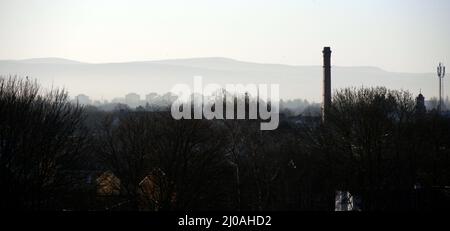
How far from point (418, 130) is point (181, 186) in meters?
15.4

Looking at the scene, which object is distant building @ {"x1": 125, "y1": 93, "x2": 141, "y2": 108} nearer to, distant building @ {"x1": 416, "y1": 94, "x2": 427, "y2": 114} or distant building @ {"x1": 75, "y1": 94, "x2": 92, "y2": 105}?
distant building @ {"x1": 75, "y1": 94, "x2": 92, "y2": 105}

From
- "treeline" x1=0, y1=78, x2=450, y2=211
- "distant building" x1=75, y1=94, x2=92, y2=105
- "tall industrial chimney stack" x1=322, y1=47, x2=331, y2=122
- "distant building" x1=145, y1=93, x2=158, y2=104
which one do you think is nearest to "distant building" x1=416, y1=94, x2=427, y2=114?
"treeline" x1=0, y1=78, x2=450, y2=211

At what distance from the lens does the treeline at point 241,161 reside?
21562 mm

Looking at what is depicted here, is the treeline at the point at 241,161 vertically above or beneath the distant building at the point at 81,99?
beneath

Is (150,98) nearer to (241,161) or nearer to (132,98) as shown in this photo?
(241,161)

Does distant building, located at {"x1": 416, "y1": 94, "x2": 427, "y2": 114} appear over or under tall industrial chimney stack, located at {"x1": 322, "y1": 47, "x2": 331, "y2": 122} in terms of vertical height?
under

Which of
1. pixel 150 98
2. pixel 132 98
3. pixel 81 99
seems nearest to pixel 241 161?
pixel 150 98

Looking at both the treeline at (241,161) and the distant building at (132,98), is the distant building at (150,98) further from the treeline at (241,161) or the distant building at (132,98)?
the distant building at (132,98)

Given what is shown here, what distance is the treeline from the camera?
2156 cm

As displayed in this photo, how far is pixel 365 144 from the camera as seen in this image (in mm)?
30750

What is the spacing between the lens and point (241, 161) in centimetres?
3372

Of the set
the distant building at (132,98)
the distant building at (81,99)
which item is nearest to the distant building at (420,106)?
the distant building at (81,99)
